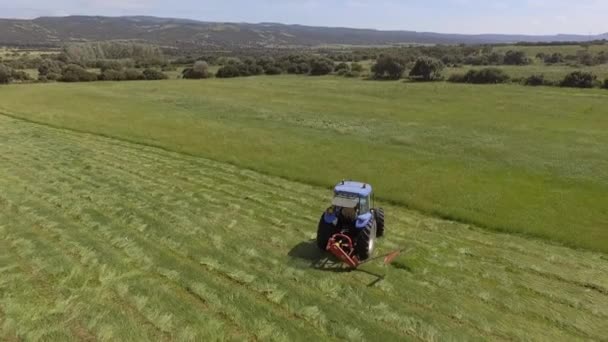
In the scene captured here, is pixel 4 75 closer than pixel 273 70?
Yes

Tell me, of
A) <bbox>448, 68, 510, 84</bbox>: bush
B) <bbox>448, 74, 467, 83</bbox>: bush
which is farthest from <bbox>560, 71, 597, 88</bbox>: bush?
<bbox>448, 74, 467, 83</bbox>: bush

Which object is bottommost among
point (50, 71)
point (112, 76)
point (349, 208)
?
point (50, 71)

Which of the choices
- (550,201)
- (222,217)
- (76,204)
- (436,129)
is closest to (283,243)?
(222,217)

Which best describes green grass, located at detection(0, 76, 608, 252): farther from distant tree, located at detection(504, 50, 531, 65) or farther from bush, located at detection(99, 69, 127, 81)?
distant tree, located at detection(504, 50, 531, 65)

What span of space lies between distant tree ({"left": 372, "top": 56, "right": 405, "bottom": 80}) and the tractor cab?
6198 cm

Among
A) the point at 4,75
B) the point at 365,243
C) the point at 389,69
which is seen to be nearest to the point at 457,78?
the point at 389,69

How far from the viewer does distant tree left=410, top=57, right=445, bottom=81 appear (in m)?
67.9

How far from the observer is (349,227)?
1252cm

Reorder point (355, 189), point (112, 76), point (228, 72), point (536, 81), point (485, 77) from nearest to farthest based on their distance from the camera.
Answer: point (355, 189) < point (536, 81) < point (485, 77) < point (112, 76) < point (228, 72)

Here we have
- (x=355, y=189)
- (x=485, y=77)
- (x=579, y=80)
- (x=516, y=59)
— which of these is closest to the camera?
(x=355, y=189)

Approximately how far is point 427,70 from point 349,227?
198 ft

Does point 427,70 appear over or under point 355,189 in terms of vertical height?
under

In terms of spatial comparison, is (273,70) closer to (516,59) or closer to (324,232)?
(516,59)

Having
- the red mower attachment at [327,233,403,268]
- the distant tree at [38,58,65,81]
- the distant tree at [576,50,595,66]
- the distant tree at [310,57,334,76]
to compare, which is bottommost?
the distant tree at [38,58,65,81]
